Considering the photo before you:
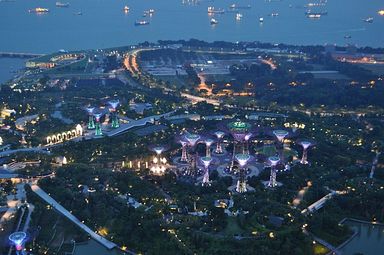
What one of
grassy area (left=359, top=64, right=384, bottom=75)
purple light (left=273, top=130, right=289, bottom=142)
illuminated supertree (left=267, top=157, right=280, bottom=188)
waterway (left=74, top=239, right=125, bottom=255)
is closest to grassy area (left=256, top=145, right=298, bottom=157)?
→ purple light (left=273, top=130, right=289, bottom=142)

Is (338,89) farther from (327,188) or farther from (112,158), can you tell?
(112,158)

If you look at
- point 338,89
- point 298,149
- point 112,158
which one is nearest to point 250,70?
point 338,89

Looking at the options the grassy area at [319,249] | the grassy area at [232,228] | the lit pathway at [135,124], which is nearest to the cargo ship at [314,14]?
the lit pathway at [135,124]

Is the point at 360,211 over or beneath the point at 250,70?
beneath

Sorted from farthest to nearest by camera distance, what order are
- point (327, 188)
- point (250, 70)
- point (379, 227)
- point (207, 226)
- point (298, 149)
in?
point (250, 70), point (298, 149), point (327, 188), point (379, 227), point (207, 226)

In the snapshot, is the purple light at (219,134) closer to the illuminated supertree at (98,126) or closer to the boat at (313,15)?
the illuminated supertree at (98,126)

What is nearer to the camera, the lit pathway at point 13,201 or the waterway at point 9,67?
the lit pathway at point 13,201

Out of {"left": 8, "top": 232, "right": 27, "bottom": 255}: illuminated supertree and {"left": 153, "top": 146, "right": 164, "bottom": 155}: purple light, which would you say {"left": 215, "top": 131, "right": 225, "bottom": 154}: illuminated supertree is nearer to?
{"left": 153, "top": 146, "right": 164, "bottom": 155}: purple light
